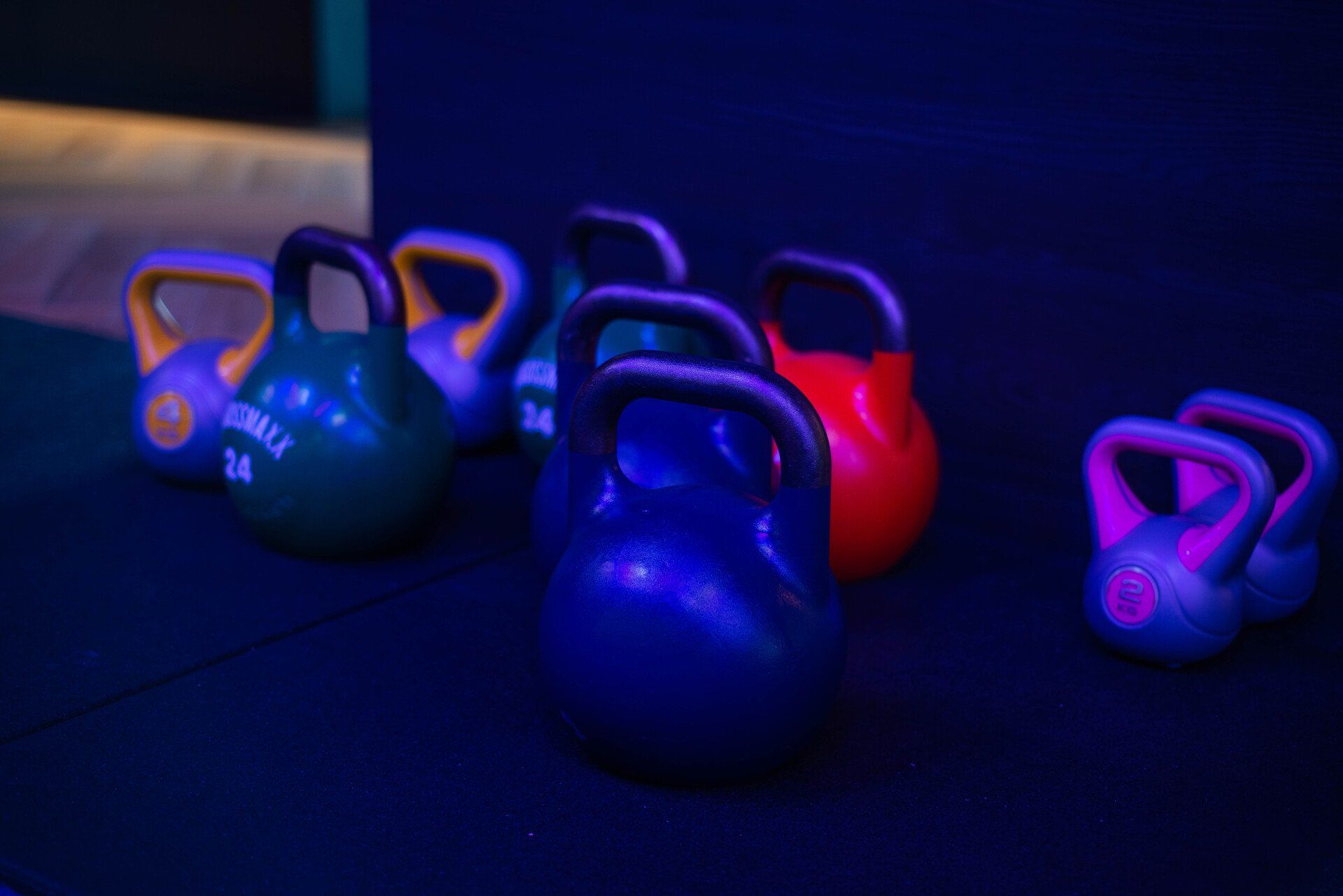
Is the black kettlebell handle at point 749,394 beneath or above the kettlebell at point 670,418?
above

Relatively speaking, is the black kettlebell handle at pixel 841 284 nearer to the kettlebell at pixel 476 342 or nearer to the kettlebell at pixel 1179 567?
the kettlebell at pixel 1179 567

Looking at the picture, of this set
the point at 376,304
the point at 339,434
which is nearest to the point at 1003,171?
the point at 376,304

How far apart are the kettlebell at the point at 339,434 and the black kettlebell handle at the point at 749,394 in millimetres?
629

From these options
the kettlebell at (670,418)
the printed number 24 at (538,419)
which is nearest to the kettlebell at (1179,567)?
the kettlebell at (670,418)

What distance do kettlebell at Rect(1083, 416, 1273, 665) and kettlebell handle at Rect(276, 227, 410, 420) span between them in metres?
1.03

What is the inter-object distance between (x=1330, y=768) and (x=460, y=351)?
1614 mm

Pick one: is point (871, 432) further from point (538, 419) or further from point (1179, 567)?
Result: point (538, 419)

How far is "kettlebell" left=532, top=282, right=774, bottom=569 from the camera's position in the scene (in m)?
1.70

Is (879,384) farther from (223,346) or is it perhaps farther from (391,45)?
(391,45)

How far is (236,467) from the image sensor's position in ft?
6.65

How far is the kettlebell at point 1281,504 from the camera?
6.20 feet

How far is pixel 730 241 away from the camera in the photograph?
2.60 meters

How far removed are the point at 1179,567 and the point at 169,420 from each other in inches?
64.2

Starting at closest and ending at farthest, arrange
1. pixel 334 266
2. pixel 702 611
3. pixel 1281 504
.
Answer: pixel 702 611 < pixel 1281 504 < pixel 334 266
